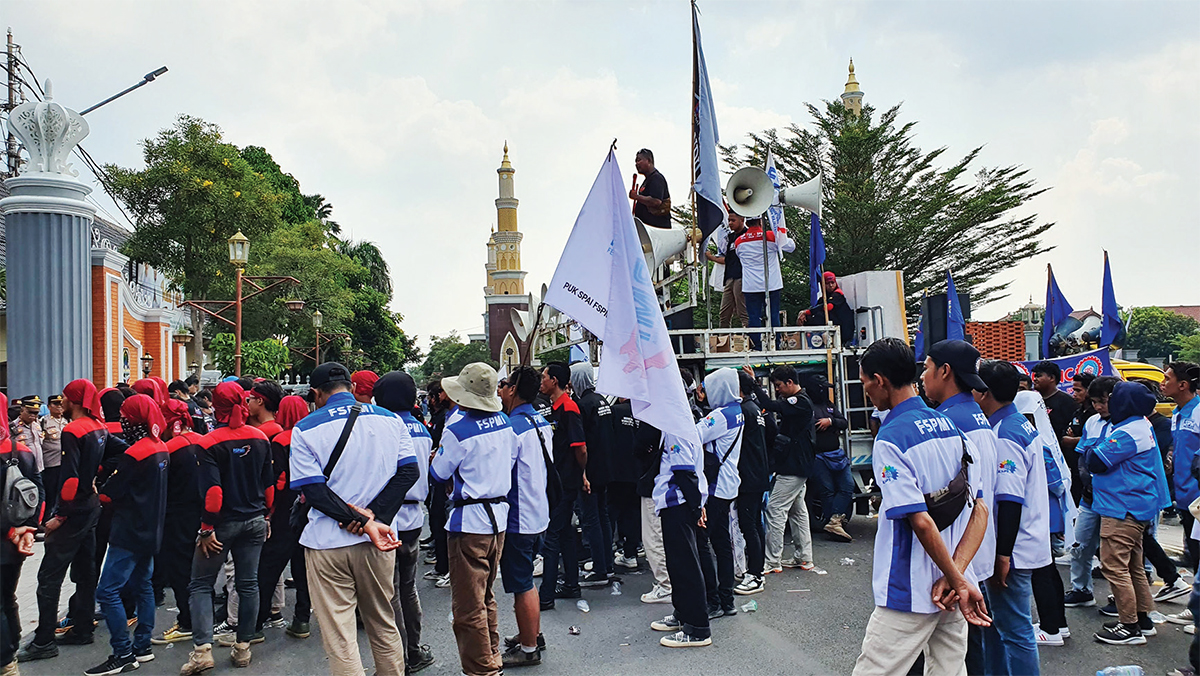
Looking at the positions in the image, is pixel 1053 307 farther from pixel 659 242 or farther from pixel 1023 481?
pixel 1023 481

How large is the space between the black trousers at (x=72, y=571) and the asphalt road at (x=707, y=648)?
0.77 feet

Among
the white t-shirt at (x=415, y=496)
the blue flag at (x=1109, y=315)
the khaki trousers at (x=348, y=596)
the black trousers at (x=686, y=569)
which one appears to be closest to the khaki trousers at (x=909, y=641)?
the black trousers at (x=686, y=569)

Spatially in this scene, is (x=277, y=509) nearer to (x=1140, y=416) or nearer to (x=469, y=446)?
(x=469, y=446)

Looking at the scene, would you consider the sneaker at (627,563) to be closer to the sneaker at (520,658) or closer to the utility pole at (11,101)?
the sneaker at (520,658)

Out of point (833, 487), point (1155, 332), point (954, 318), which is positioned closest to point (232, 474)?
point (833, 487)

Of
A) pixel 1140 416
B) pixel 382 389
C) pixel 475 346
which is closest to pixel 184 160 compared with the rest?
pixel 382 389

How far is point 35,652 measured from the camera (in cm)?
583

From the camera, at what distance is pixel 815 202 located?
1091 centimetres

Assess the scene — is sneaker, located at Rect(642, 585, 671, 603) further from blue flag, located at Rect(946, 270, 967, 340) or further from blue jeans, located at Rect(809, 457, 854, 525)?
blue flag, located at Rect(946, 270, 967, 340)

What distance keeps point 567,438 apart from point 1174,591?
501cm

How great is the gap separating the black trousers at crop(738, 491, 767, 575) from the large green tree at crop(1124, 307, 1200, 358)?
7878 centimetres

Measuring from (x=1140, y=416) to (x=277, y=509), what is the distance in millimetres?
6177

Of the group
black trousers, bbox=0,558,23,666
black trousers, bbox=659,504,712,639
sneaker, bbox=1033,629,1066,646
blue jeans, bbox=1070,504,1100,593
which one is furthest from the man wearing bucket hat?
blue jeans, bbox=1070,504,1100,593

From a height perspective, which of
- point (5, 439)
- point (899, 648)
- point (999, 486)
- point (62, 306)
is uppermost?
point (62, 306)
